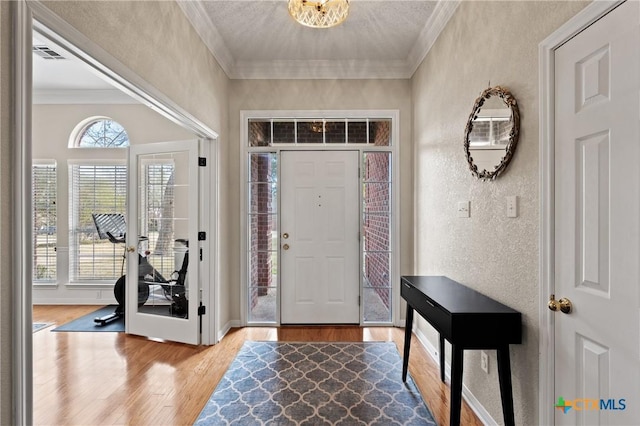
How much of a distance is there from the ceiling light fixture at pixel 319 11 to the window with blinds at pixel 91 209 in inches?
138

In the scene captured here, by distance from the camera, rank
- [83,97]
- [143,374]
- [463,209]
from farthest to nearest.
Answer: [83,97] → [143,374] → [463,209]

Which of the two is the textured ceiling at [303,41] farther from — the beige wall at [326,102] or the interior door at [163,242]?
the interior door at [163,242]

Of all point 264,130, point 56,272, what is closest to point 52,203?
point 56,272

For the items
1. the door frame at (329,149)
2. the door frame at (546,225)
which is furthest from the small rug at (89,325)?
the door frame at (546,225)

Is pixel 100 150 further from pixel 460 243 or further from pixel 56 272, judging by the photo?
pixel 460 243

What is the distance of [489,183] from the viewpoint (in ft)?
6.43

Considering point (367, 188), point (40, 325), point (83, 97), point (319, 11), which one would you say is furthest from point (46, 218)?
point (319, 11)

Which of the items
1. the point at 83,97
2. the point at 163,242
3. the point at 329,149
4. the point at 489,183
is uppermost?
the point at 83,97

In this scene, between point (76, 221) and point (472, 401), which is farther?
point (76, 221)

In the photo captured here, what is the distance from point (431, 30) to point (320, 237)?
226 centimetres

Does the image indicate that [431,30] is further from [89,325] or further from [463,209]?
[89,325]

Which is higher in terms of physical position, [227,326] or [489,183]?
[489,183]

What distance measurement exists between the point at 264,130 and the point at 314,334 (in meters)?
2.30

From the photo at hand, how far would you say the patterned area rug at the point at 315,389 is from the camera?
6.71ft
